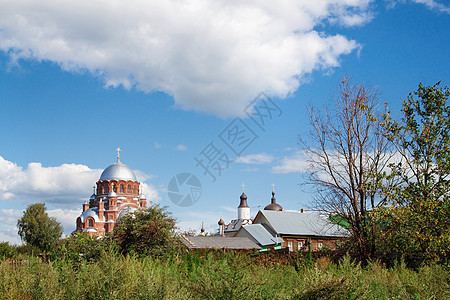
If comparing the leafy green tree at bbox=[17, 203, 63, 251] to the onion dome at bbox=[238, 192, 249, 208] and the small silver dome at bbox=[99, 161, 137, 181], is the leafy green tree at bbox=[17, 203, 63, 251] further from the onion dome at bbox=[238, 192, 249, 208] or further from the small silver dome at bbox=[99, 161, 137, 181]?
the onion dome at bbox=[238, 192, 249, 208]

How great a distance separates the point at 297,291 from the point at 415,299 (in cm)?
175

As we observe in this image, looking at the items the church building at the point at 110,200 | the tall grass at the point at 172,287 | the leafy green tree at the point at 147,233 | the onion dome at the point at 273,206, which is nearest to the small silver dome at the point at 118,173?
the church building at the point at 110,200

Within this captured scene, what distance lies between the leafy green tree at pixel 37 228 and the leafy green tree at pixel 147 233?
3381 cm

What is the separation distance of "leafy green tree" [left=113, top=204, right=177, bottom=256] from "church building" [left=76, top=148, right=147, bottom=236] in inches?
1553

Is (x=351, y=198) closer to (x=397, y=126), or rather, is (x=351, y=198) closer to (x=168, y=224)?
(x=397, y=126)

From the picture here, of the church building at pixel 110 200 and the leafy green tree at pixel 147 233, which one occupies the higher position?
the church building at pixel 110 200

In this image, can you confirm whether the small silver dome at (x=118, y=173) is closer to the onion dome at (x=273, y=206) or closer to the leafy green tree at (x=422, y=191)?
the onion dome at (x=273, y=206)

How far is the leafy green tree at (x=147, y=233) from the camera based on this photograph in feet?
42.1

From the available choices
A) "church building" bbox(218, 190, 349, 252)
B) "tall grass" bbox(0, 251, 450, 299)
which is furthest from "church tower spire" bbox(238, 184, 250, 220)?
"tall grass" bbox(0, 251, 450, 299)

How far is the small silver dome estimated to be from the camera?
55.2 metres

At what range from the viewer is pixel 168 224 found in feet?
43.9

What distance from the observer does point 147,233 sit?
12836 millimetres

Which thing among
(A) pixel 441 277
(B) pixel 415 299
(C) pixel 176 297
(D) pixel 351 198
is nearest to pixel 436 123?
(D) pixel 351 198

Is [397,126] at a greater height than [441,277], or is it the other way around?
[397,126]
